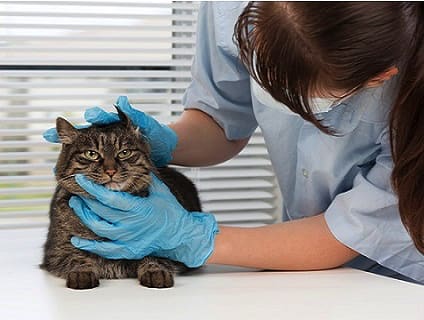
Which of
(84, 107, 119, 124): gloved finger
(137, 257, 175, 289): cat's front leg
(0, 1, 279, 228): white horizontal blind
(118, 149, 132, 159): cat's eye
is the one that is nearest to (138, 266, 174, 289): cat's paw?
(137, 257, 175, 289): cat's front leg

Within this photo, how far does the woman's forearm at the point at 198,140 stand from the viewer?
5.77 feet

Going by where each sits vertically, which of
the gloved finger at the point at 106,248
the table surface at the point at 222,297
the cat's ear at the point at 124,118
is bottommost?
the table surface at the point at 222,297

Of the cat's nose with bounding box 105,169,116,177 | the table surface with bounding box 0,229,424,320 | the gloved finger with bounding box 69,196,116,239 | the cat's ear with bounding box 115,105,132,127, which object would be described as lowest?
the table surface with bounding box 0,229,424,320

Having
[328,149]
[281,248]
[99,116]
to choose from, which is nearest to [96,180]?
[99,116]

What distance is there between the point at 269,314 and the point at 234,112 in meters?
0.68

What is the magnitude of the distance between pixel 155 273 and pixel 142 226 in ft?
0.30

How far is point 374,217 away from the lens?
148 cm

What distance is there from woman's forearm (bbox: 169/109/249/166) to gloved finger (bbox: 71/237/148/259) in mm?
390

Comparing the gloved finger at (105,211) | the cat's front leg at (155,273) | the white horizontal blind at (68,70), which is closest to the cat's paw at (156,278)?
the cat's front leg at (155,273)

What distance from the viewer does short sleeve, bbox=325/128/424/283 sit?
57.4 inches

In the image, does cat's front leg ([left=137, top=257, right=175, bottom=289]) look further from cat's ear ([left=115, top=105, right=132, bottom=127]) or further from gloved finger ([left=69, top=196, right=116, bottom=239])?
cat's ear ([left=115, top=105, right=132, bottom=127])

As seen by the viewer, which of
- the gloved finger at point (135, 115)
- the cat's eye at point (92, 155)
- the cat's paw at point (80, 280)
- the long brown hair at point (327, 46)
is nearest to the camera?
the long brown hair at point (327, 46)

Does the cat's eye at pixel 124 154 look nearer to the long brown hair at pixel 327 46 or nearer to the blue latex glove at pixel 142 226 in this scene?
the blue latex glove at pixel 142 226

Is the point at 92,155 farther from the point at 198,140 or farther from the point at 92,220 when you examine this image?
the point at 198,140
